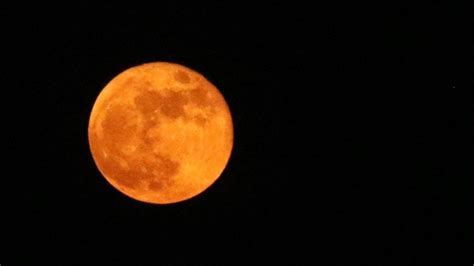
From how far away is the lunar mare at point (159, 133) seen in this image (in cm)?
611

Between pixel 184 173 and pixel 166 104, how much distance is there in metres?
0.83

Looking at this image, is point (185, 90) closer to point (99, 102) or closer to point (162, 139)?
point (162, 139)

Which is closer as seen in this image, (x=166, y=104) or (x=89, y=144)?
(x=166, y=104)

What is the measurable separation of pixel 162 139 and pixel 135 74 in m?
1.00

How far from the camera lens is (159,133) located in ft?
19.9

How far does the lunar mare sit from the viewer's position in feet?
20.0

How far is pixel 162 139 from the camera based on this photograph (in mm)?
6074

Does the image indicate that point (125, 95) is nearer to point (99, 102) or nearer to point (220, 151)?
point (99, 102)

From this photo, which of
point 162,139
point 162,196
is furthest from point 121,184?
point 162,139

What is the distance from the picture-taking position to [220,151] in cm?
657

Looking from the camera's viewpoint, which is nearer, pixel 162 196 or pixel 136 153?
pixel 136 153

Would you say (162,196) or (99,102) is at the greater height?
(99,102)

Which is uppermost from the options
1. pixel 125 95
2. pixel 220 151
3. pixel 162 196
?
pixel 125 95

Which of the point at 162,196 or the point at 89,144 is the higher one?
the point at 89,144
